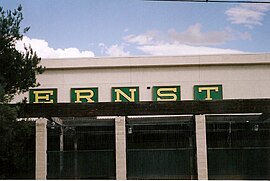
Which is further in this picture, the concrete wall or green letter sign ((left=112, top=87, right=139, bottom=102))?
the concrete wall

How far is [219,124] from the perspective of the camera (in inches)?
946

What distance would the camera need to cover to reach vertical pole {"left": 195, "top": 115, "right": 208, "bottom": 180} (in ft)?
69.5

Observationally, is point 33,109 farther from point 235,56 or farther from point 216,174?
point 235,56

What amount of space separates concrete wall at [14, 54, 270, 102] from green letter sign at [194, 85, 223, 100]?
30 centimetres

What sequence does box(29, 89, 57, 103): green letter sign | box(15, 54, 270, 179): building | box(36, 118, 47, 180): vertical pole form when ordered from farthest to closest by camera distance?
box(29, 89, 57, 103): green letter sign → box(36, 118, 47, 180): vertical pole → box(15, 54, 270, 179): building

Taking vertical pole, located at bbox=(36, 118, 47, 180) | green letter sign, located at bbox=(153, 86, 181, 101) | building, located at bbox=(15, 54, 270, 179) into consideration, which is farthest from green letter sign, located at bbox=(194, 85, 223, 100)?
vertical pole, located at bbox=(36, 118, 47, 180)

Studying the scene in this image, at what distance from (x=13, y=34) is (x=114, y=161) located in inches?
343

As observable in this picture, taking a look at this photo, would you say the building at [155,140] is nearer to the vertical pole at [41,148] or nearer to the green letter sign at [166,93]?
the vertical pole at [41,148]

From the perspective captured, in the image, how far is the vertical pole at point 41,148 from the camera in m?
20.8

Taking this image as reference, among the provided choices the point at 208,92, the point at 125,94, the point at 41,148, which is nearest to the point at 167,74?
the point at 208,92

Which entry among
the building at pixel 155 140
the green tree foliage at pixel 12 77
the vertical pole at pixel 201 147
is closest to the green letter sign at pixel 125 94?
the building at pixel 155 140

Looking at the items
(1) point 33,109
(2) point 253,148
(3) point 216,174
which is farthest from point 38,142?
(2) point 253,148

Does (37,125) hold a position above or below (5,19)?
below

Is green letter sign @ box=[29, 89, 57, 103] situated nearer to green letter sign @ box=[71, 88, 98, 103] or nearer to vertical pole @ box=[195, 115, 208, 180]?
green letter sign @ box=[71, 88, 98, 103]
